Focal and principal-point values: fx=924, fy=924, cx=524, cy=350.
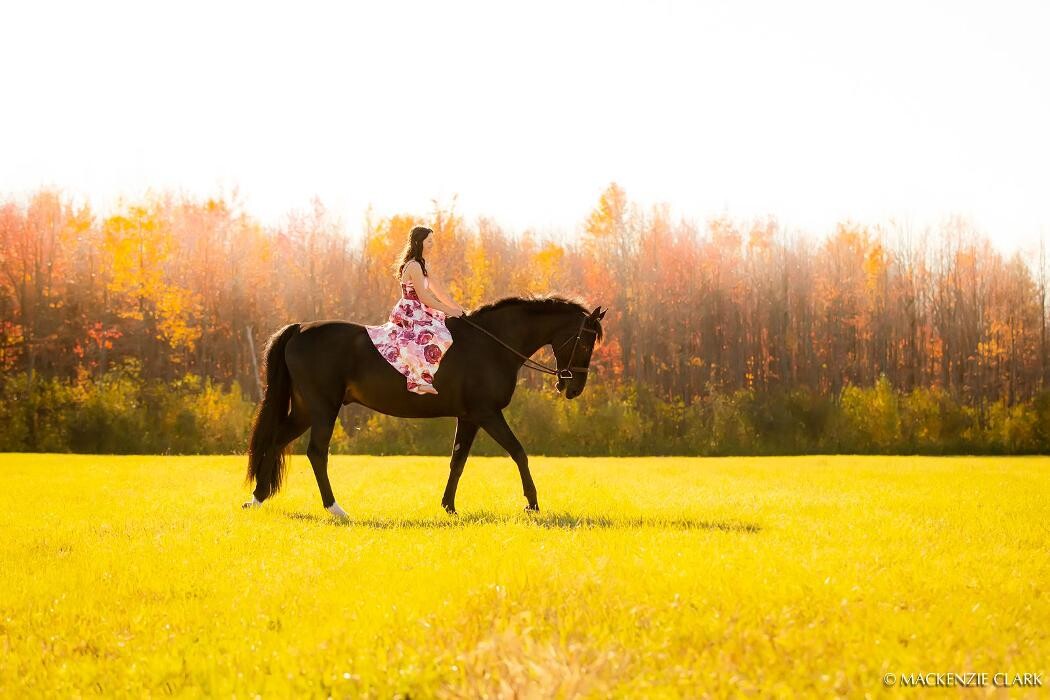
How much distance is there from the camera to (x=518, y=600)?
19.7 feet

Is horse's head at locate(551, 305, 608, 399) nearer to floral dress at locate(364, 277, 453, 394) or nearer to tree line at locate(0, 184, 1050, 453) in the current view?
floral dress at locate(364, 277, 453, 394)

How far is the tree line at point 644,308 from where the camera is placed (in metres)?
39.3

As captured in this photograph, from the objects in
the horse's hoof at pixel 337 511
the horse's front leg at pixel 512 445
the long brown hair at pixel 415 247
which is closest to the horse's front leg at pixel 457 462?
the horse's front leg at pixel 512 445

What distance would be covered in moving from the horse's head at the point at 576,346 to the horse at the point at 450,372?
0.01 m

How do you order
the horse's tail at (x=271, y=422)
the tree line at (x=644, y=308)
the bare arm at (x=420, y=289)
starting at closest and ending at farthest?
the bare arm at (x=420, y=289) → the horse's tail at (x=271, y=422) → the tree line at (x=644, y=308)

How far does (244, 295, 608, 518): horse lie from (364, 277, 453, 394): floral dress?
126 millimetres

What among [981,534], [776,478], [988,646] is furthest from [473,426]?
[776,478]

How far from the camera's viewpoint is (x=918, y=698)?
4.32m

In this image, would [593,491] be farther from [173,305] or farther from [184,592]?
[173,305]

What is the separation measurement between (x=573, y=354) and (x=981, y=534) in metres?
5.02

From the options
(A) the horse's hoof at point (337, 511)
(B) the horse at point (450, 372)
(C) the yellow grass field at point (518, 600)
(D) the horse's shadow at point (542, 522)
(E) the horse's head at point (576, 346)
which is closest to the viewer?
(C) the yellow grass field at point (518, 600)

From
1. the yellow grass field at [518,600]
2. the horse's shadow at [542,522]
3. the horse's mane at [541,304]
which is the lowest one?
the horse's shadow at [542,522]

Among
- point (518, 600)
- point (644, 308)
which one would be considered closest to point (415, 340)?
point (518, 600)

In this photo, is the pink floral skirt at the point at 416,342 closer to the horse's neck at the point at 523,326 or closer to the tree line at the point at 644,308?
the horse's neck at the point at 523,326
